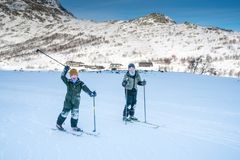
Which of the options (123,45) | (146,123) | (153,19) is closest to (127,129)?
(146,123)

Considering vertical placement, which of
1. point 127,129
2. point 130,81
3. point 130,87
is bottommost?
point 127,129

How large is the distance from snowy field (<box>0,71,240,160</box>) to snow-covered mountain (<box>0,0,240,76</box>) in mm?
12944

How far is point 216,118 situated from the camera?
377 inches

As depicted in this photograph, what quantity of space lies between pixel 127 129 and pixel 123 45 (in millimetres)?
39682

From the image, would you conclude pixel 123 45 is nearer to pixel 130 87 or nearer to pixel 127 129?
pixel 130 87

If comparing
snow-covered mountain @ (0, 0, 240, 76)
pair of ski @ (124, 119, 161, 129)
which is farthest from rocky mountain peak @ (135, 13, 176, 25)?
pair of ski @ (124, 119, 161, 129)

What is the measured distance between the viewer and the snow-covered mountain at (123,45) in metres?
32.7

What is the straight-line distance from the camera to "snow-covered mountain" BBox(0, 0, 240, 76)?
3272 centimetres

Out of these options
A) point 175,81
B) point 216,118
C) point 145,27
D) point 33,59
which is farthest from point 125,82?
point 145,27

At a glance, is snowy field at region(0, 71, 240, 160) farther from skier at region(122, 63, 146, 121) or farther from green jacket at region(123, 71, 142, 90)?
green jacket at region(123, 71, 142, 90)

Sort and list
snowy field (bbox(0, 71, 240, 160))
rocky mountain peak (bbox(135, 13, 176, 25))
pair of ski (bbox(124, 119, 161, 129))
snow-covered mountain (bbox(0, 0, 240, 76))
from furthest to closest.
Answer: rocky mountain peak (bbox(135, 13, 176, 25))
snow-covered mountain (bbox(0, 0, 240, 76))
pair of ski (bbox(124, 119, 161, 129))
snowy field (bbox(0, 71, 240, 160))

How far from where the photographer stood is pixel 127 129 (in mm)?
8227

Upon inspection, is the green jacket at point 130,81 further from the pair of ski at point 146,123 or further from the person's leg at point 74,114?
the person's leg at point 74,114

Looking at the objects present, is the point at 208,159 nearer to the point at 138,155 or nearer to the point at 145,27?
the point at 138,155
